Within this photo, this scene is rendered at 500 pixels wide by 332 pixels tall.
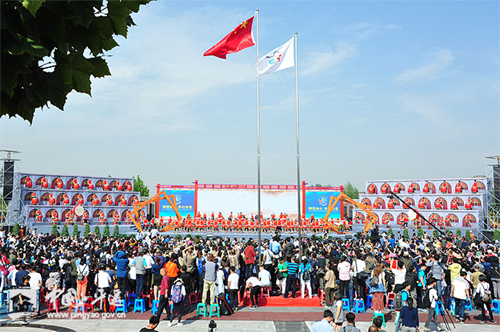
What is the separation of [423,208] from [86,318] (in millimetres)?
37260

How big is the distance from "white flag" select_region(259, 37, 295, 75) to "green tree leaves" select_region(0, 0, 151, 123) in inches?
498

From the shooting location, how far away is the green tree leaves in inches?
112

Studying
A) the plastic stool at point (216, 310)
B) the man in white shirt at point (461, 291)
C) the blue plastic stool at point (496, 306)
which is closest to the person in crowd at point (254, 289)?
the plastic stool at point (216, 310)

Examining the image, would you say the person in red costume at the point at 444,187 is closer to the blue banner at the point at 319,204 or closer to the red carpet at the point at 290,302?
the blue banner at the point at 319,204

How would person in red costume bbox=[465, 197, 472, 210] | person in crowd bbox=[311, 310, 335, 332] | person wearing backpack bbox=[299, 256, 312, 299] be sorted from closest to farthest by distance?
person in crowd bbox=[311, 310, 335, 332] < person wearing backpack bbox=[299, 256, 312, 299] < person in red costume bbox=[465, 197, 472, 210]

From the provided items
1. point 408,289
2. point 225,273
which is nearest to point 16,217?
point 225,273

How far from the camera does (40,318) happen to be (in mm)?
11836

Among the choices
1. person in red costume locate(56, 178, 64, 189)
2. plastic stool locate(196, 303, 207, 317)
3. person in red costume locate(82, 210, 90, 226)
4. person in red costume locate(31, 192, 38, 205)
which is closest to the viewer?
plastic stool locate(196, 303, 207, 317)

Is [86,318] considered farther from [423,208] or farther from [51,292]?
[423,208]

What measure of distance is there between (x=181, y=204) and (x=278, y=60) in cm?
2905

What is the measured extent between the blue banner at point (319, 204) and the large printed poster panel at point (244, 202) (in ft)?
5.49

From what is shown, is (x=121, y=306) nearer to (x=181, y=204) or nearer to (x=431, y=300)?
(x=431, y=300)

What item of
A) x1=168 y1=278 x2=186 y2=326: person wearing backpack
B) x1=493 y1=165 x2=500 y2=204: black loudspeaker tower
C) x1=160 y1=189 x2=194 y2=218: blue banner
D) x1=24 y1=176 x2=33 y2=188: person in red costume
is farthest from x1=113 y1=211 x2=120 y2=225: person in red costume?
x1=493 y1=165 x2=500 y2=204: black loudspeaker tower

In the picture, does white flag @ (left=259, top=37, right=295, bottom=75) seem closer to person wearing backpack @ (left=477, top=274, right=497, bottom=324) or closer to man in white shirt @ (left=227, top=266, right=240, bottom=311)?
man in white shirt @ (left=227, top=266, right=240, bottom=311)
